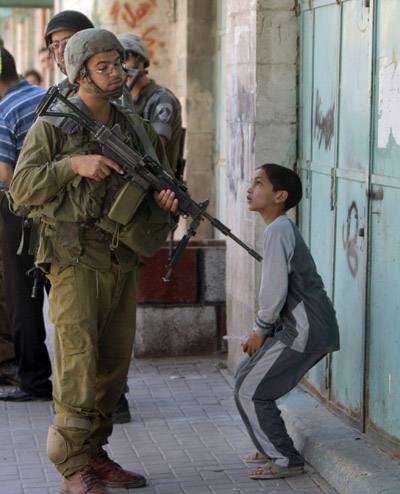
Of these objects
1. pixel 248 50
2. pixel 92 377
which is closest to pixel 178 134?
pixel 248 50

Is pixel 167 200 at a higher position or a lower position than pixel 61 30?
lower

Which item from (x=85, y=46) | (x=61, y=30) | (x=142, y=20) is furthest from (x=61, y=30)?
(x=142, y=20)

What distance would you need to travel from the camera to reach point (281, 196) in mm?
5477

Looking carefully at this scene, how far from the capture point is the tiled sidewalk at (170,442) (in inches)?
218

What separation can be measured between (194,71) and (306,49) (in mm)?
3538

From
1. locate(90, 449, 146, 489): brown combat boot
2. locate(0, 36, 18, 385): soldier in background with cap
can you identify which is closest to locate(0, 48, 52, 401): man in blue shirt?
locate(0, 36, 18, 385): soldier in background with cap

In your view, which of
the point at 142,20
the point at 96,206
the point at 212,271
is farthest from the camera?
the point at 142,20

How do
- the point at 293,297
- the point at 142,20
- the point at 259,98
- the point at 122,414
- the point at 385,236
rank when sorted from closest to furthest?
the point at 293,297 < the point at 385,236 < the point at 122,414 < the point at 259,98 < the point at 142,20

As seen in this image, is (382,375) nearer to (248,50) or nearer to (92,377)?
(92,377)

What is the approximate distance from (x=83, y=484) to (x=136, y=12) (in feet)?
21.6

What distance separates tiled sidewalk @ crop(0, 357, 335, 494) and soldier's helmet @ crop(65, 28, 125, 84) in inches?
73.5

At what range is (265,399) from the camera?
552cm

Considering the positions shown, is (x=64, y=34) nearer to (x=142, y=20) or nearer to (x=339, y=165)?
(x=339, y=165)

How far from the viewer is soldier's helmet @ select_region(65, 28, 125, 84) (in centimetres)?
515
